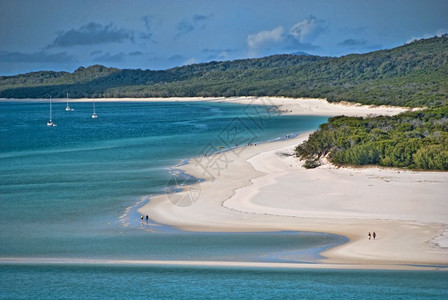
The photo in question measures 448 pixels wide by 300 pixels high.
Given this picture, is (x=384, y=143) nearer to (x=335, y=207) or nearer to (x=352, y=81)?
(x=335, y=207)

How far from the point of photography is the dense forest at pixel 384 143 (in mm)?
34688

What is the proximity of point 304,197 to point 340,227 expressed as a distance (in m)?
4.56

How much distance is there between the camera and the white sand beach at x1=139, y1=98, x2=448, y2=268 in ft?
73.1

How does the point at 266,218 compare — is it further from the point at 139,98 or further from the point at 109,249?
the point at 139,98

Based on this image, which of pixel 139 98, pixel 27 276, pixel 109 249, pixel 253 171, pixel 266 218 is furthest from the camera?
pixel 139 98

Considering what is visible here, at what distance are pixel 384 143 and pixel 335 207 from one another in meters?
10.6

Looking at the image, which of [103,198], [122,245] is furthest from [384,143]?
[122,245]

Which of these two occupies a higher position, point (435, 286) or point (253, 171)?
point (253, 171)

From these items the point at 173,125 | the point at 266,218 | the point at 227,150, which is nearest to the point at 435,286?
the point at 266,218

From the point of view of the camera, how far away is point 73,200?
3139 centimetres
